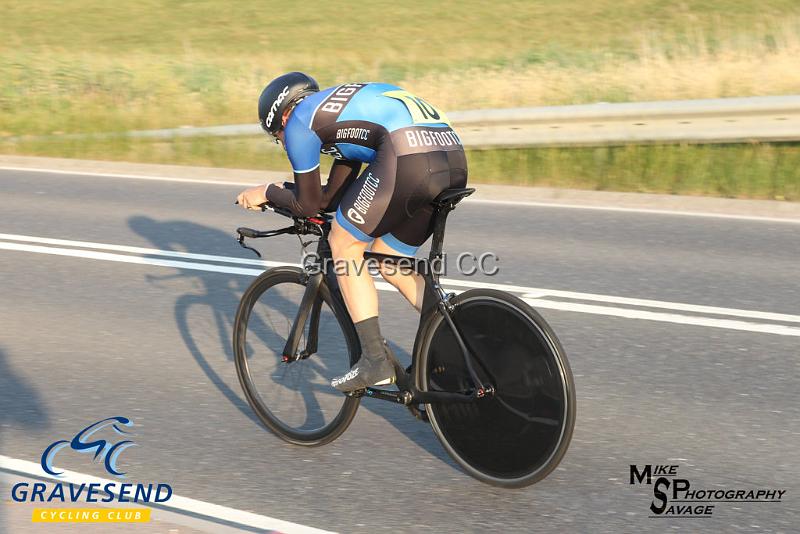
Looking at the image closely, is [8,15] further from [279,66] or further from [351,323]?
[351,323]

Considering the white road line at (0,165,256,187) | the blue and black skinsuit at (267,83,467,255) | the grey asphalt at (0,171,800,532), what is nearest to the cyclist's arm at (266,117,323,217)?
the blue and black skinsuit at (267,83,467,255)

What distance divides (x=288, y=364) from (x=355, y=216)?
3.42 feet

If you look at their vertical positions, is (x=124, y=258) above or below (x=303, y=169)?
below

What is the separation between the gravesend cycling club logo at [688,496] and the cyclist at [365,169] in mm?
1320

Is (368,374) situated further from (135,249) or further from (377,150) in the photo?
(135,249)

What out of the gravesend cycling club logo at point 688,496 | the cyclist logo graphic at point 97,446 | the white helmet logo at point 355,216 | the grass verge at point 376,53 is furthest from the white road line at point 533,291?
the grass verge at point 376,53

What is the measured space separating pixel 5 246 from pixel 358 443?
5665 mm

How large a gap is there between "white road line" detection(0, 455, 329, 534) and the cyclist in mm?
811

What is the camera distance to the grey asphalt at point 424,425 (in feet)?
15.7

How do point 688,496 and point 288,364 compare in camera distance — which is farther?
point 288,364

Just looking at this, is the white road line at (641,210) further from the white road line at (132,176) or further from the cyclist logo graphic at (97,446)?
the cyclist logo graphic at (97,446)

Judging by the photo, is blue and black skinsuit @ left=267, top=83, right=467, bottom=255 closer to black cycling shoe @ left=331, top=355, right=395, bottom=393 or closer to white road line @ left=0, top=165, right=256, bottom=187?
black cycling shoe @ left=331, top=355, right=395, bottom=393

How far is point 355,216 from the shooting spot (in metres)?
4.93

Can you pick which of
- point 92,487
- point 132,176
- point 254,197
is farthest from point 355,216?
point 132,176
